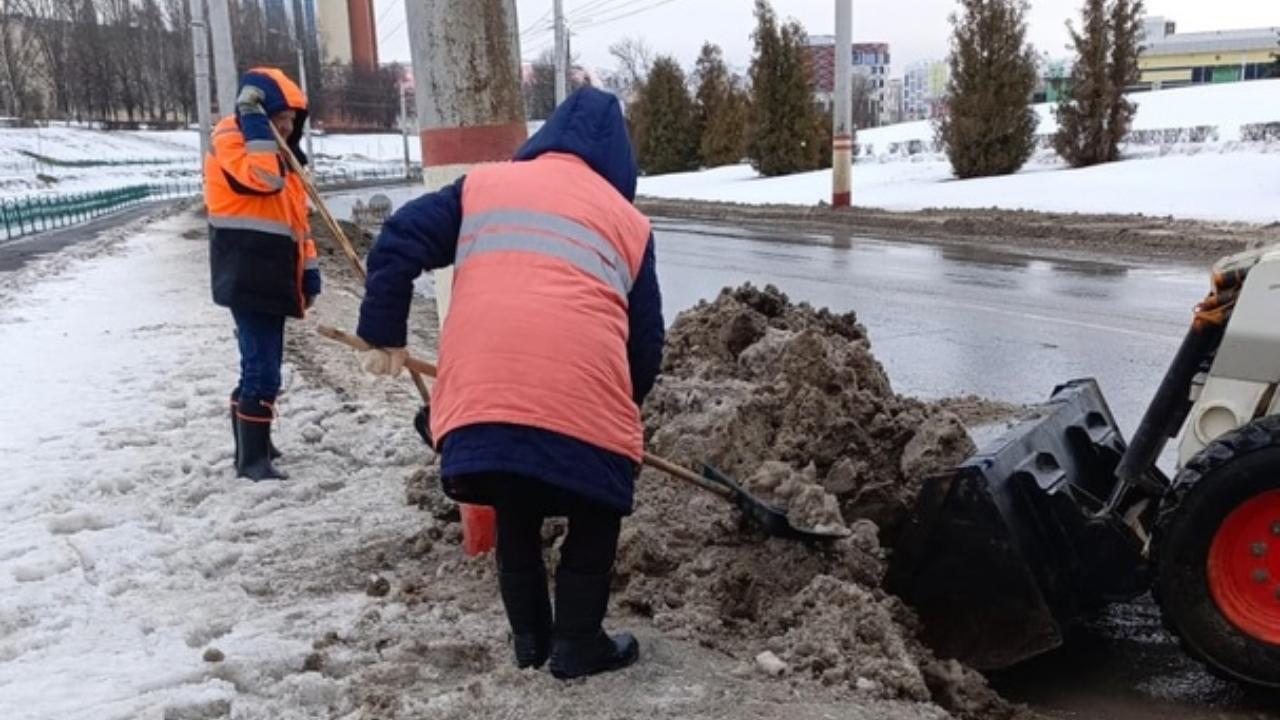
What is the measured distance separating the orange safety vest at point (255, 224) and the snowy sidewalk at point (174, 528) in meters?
0.85

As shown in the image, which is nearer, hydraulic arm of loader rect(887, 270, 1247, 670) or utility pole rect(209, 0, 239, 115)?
hydraulic arm of loader rect(887, 270, 1247, 670)

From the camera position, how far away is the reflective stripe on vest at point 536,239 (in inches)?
108

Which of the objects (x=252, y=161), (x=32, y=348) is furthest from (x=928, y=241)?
(x=252, y=161)

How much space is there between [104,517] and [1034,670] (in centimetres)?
359

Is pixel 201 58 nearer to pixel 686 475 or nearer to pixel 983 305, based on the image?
pixel 983 305

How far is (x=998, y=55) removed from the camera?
2702 centimetres

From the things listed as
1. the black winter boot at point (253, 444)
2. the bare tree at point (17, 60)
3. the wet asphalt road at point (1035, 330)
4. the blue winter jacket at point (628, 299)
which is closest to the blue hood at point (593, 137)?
the blue winter jacket at point (628, 299)

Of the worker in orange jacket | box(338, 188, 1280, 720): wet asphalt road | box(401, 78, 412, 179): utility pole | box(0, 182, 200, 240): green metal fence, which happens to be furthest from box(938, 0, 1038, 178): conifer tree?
box(401, 78, 412, 179): utility pole

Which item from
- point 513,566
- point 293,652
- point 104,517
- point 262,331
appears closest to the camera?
point 513,566

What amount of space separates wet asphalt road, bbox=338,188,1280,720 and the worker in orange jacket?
341cm

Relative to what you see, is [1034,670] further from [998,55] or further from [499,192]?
[998,55]

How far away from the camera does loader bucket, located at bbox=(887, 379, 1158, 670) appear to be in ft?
10.8

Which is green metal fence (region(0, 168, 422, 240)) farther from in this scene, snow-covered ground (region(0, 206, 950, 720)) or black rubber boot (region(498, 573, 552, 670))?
black rubber boot (region(498, 573, 552, 670))

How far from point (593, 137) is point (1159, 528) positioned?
6.56 feet
